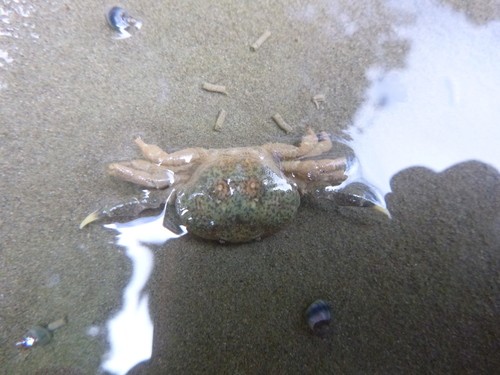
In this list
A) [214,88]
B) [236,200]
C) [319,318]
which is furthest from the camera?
[214,88]

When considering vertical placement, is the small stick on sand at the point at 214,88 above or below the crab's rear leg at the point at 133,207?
above

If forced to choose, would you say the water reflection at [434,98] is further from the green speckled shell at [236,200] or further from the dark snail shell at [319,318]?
the dark snail shell at [319,318]

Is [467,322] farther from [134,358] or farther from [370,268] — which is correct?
[134,358]

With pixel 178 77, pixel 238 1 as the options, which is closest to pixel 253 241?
pixel 178 77

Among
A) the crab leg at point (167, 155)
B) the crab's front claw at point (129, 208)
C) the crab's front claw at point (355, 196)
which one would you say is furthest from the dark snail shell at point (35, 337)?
the crab's front claw at point (355, 196)

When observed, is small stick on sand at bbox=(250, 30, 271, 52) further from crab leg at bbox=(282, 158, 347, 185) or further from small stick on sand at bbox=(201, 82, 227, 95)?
crab leg at bbox=(282, 158, 347, 185)

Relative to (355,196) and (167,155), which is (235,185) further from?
(355,196)

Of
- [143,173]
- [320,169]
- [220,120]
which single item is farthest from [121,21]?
[320,169]
